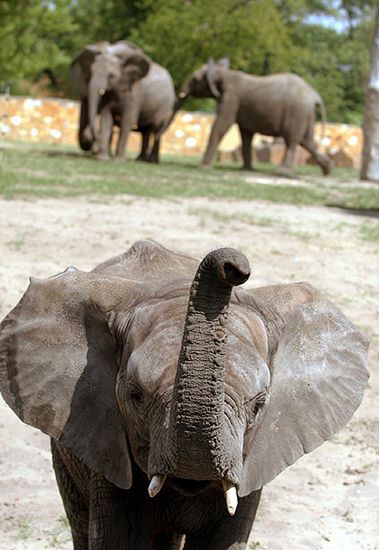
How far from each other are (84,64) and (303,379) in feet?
63.7

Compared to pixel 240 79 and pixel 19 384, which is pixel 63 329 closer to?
pixel 19 384

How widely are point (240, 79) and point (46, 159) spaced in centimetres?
498

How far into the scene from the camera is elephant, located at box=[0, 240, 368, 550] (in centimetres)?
306

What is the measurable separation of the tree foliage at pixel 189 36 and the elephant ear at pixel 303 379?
30286mm

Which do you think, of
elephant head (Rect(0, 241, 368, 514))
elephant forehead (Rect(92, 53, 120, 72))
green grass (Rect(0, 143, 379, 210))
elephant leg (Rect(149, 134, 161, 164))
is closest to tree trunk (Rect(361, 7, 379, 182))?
green grass (Rect(0, 143, 379, 210))

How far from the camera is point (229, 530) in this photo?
3387 millimetres

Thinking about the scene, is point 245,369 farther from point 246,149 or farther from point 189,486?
point 246,149

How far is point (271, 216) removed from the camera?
12.7 metres

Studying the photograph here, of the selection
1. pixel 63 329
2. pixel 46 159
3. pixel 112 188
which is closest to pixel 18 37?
pixel 46 159

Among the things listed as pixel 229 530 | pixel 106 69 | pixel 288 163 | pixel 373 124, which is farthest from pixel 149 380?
pixel 106 69

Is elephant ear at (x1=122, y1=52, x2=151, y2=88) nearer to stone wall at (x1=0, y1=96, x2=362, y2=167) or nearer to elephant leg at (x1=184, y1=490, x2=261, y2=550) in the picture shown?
stone wall at (x1=0, y1=96, x2=362, y2=167)

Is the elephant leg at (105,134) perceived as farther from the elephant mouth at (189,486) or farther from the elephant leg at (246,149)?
the elephant mouth at (189,486)

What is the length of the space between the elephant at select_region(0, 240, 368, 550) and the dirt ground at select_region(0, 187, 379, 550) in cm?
113

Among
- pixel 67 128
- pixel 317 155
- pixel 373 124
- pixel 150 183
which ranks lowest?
pixel 67 128
